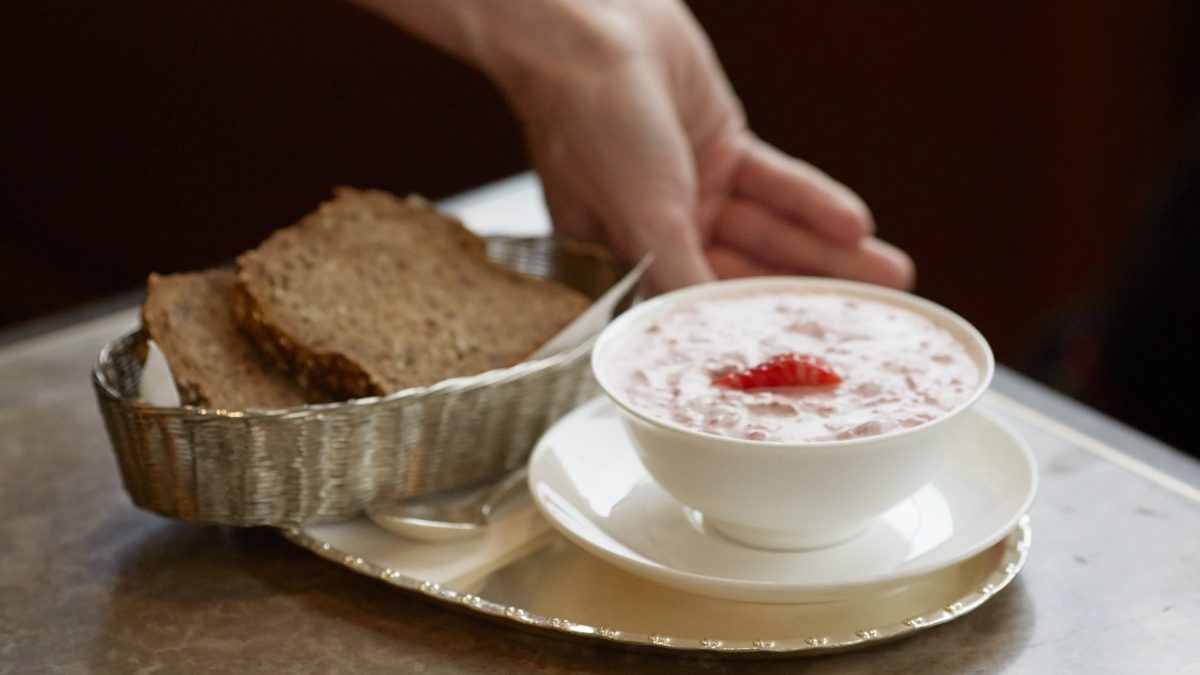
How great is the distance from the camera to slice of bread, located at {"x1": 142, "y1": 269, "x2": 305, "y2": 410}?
1143 mm

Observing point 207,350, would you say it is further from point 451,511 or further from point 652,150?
point 652,150

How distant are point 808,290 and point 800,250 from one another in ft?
1.93

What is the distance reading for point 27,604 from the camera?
1.07 m

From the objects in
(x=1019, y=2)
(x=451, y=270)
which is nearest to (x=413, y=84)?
(x=1019, y=2)

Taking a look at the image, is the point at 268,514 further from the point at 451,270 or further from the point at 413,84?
the point at 413,84

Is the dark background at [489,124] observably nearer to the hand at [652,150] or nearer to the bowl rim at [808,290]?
the hand at [652,150]

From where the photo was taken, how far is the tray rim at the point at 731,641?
927 mm

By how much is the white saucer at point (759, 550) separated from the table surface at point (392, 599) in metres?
0.06

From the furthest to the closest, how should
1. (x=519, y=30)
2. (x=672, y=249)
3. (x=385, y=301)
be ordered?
(x=519, y=30)
(x=672, y=249)
(x=385, y=301)

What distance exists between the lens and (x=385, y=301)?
1.31 metres

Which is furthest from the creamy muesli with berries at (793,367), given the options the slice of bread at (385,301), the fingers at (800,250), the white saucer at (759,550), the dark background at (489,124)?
the dark background at (489,124)

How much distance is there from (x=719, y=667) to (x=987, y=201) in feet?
10.1

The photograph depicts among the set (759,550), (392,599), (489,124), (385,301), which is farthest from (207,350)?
(489,124)

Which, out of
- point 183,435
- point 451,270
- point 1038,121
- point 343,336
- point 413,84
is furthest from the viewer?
point 1038,121
